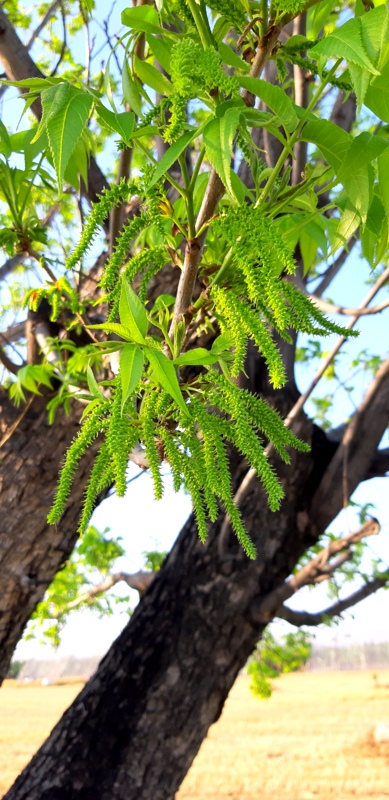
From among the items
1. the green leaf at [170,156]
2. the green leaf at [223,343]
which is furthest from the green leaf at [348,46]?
the green leaf at [223,343]

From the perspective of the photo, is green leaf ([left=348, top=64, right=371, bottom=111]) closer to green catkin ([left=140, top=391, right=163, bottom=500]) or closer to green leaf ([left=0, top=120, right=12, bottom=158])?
green catkin ([left=140, top=391, right=163, bottom=500])

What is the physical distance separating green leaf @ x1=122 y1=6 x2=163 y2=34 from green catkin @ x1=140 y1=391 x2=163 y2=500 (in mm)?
483

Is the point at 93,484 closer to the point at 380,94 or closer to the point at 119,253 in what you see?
the point at 119,253

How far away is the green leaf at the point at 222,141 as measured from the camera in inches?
25.1

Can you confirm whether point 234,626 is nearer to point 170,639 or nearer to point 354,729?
point 170,639

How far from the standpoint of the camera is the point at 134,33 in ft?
3.23

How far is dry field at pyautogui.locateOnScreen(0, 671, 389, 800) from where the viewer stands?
7691mm

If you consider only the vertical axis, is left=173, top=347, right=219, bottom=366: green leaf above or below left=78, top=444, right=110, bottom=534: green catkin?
above

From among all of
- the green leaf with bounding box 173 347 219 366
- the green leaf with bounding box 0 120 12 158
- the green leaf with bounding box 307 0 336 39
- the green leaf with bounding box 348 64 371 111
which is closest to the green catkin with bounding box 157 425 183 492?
the green leaf with bounding box 173 347 219 366

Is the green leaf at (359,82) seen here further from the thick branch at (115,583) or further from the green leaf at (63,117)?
the thick branch at (115,583)

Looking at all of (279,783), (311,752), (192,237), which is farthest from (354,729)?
(192,237)

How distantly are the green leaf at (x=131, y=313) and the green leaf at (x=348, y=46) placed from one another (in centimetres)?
30

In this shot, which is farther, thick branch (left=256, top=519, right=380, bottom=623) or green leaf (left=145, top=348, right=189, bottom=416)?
thick branch (left=256, top=519, right=380, bottom=623)

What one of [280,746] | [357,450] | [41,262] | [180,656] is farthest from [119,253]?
[280,746]
